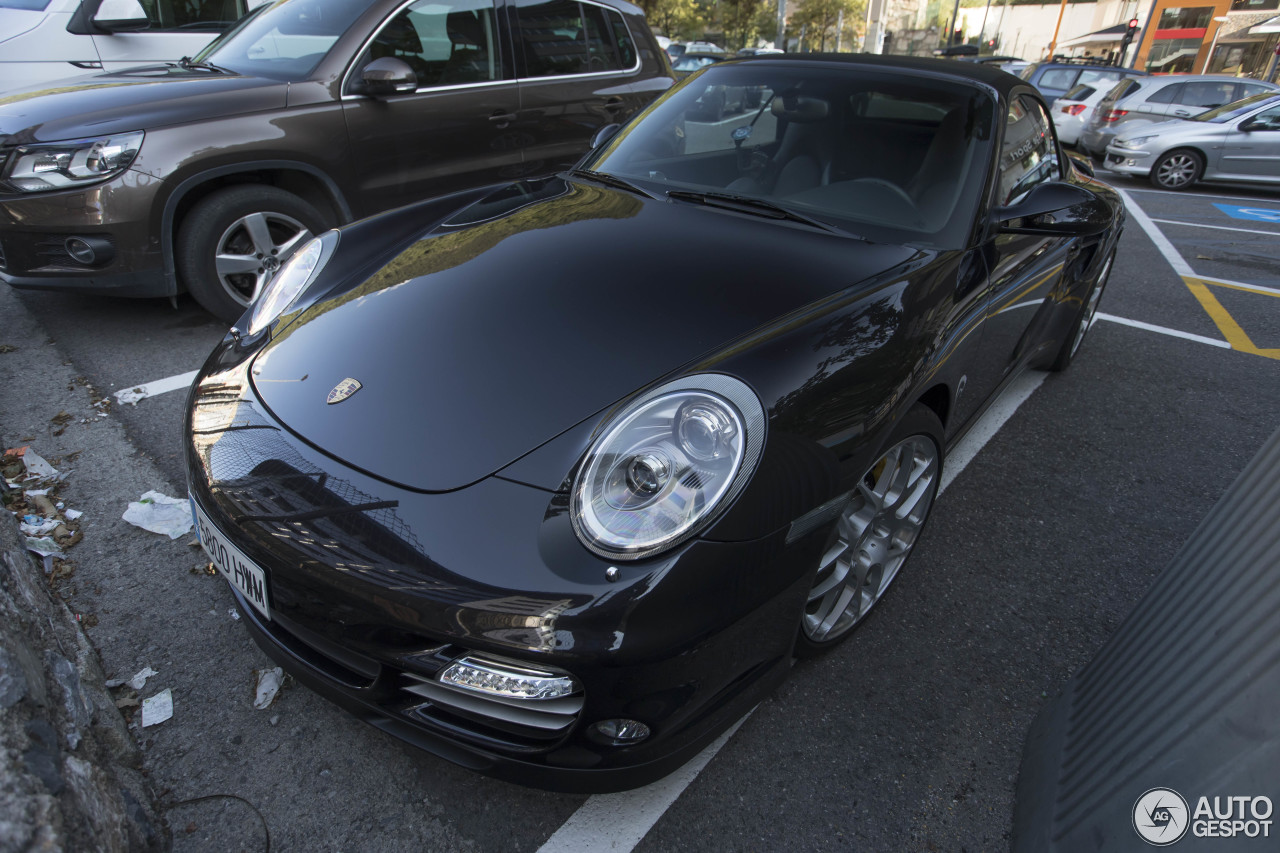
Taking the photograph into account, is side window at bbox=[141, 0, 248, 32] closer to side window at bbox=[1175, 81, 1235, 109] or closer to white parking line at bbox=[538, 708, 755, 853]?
white parking line at bbox=[538, 708, 755, 853]

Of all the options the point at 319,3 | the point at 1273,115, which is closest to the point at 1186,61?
the point at 1273,115

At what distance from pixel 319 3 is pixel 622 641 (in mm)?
4185

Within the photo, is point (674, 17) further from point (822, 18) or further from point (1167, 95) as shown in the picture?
point (1167, 95)

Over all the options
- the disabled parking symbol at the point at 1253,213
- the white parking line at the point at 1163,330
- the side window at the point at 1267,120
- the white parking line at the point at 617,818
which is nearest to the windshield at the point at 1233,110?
the side window at the point at 1267,120

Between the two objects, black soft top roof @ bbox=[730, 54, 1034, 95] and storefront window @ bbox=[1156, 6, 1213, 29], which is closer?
black soft top roof @ bbox=[730, 54, 1034, 95]

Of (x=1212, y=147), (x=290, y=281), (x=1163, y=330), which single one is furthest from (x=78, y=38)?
(x=1212, y=147)

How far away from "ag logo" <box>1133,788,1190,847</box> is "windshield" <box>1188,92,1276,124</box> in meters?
11.5

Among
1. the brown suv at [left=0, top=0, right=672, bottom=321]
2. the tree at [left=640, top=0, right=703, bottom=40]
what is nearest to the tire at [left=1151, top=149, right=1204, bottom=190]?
the brown suv at [left=0, top=0, right=672, bottom=321]

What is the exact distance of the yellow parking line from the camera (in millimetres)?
4348

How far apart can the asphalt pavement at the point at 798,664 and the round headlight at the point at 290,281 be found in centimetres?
77

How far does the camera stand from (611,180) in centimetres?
263

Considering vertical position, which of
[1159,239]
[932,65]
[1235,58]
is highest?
[932,65]

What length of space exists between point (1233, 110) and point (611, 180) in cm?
1105

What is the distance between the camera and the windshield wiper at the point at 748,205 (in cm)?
222
